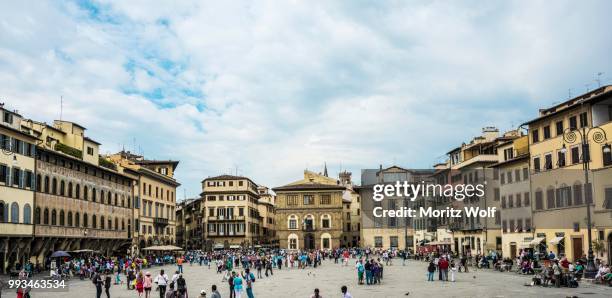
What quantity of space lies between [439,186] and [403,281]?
3907cm

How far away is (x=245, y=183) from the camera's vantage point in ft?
342

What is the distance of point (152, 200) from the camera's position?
74438mm

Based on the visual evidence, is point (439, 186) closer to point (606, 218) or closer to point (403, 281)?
point (606, 218)

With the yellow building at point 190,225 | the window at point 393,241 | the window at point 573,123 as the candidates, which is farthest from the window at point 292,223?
the window at point 573,123

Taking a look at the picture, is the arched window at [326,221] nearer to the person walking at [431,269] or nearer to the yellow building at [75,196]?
the yellow building at [75,196]

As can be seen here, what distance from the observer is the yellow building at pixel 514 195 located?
166 ft

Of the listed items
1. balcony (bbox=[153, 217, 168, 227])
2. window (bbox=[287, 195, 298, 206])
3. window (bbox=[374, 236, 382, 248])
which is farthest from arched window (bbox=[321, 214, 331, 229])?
balcony (bbox=[153, 217, 168, 227])

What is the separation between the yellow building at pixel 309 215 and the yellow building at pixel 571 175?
5584cm

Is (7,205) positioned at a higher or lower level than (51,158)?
lower

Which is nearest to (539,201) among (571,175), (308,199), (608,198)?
(571,175)

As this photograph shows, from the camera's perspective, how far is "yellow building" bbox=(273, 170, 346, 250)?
102m

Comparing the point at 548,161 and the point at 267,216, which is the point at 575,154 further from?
the point at 267,216

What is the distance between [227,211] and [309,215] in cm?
1376

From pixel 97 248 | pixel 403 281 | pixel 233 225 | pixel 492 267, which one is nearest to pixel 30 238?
pixel 97 248
